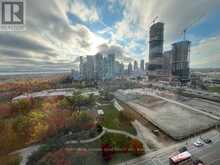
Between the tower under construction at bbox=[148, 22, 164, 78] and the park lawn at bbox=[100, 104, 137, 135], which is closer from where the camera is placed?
the park lawn at bbox=[100, 104, 137, 135]

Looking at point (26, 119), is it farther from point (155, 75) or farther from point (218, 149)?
point (155, 75)

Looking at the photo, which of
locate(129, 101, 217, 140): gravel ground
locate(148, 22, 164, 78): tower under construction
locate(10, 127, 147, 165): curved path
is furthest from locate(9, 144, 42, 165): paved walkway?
locate(148, 22, 164, 78): tower under construction

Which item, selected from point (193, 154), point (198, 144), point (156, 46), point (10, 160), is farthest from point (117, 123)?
point (156, 46)

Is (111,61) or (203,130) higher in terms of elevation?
(111,61)

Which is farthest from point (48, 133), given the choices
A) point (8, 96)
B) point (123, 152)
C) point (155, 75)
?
point (155, 75)

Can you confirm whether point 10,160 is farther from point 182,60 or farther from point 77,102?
point 182,60

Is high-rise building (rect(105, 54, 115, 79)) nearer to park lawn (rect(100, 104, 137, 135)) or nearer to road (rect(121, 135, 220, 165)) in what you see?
park lawn (rect(100, 104, 137, 135))
